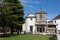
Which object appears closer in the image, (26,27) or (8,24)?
(8,24)

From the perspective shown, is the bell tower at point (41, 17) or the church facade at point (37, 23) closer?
the church facade at point (37, 23)

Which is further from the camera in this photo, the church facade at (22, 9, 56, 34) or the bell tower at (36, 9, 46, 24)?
the bell tower at (36, 9, 46, 24)

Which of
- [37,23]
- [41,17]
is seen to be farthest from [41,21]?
[37,23]

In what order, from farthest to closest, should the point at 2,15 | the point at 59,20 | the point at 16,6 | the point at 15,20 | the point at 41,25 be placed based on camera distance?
the point at 59,20, the point at 41,25, the point at 16,6, the point at 15,20, the point at 2,15

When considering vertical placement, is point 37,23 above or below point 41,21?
below

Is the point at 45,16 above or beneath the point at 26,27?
above

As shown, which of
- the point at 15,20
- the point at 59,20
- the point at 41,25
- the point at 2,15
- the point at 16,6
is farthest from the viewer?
the point at 59,20

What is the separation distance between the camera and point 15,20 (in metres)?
35.0

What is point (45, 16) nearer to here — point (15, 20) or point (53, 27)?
point (53, 27)

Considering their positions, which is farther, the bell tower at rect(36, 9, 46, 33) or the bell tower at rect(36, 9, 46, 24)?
the bell tower at rect(36, 9, 46, 24)

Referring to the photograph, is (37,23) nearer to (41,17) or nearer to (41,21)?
(41,21)

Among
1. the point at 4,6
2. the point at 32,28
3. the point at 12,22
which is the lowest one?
the point at 32,28

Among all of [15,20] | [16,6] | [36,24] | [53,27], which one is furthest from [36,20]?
[15,20]

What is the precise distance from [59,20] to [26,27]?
12.0m
